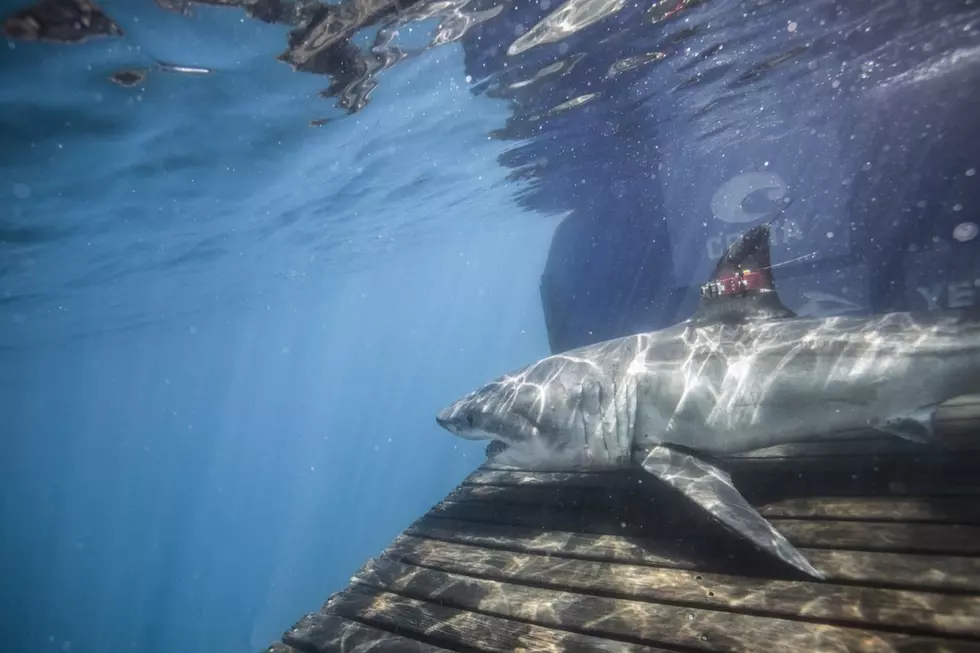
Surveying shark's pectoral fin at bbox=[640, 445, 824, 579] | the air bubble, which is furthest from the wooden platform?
the air bubble

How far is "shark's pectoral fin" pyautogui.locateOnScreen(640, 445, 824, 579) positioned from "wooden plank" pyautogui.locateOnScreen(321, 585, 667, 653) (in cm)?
102

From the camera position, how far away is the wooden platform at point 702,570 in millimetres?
3012

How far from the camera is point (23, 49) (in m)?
8.12

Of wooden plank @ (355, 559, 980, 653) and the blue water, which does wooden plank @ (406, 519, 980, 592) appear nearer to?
wooden plank @ (355, 559, 980, 653)

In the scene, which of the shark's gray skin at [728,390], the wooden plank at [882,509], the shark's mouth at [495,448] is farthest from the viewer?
the shark's mouth at [495,448]

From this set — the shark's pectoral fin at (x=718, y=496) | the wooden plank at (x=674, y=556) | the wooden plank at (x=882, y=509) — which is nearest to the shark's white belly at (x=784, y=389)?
the shark's pectoral fin at (x=718, y=496)

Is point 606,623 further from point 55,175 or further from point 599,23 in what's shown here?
point 55,175

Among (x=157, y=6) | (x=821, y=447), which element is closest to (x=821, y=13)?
(x=821, y=447)

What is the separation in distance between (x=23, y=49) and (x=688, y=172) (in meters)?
20.4

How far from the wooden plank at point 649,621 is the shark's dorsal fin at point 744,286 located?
10.3 feet

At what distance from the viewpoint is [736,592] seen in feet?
11.2

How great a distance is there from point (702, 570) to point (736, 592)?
346 millimetres

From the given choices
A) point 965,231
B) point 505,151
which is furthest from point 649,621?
point 505,151

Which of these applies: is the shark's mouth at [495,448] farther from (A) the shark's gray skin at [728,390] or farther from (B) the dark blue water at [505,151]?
(B) the dark blue water at [505,151]
